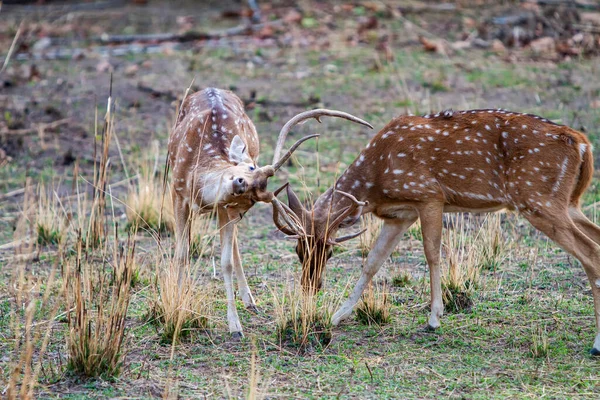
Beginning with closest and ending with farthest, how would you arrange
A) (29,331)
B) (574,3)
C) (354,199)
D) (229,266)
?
(29,331), (354,199), (229,266), (574,3)

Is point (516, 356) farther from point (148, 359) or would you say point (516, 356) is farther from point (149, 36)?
point (149, 36)

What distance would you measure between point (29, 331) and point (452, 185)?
130 inches

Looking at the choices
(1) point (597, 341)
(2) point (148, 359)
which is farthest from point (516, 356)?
(2) point (148, 359)

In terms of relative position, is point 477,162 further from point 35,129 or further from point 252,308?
point 35,129

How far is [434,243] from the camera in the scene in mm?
6594

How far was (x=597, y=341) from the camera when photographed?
5.93 m

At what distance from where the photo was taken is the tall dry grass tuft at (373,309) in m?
6.59

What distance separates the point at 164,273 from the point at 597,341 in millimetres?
3109

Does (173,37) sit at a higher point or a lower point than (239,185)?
lower

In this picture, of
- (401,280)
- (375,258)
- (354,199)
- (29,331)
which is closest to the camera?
(29,331)

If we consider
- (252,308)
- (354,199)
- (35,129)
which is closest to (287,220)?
(354,199)

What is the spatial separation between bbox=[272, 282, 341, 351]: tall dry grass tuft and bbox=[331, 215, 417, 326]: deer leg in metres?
0.40

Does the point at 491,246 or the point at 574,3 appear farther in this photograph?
the point at 574,3

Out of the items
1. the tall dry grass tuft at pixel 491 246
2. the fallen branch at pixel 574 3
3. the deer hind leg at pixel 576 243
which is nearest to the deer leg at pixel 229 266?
the deer hind leg at pixel 576 243
